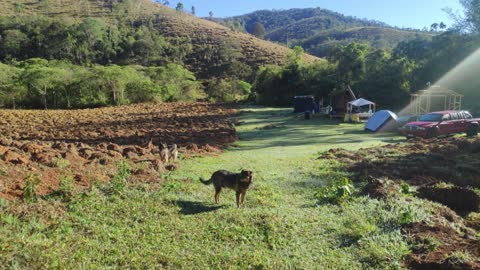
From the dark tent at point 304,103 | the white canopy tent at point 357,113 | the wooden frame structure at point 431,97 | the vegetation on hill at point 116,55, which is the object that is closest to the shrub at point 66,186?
the white canopy tent at point 357,113

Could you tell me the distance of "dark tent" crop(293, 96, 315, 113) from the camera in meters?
34.0

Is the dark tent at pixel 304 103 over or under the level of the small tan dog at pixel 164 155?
over

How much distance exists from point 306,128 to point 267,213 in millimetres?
17903

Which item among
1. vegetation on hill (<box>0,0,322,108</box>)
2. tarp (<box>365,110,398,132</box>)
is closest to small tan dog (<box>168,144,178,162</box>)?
tarp (<box>365,110,398,132</box>)

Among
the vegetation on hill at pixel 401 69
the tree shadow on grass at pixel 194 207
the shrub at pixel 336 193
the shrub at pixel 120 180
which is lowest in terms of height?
the tree shadow on grass at pixel 194 207

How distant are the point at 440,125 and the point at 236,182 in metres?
14.6

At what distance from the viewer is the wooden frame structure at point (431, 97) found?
25.7 meters

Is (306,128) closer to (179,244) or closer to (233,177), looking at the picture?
(233,177)

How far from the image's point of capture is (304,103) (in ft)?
114

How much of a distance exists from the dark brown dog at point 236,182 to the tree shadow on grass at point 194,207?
0.30 meters

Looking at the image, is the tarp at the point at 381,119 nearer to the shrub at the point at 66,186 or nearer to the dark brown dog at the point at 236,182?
the dark brown dog at the point at 236,182

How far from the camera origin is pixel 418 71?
114ft

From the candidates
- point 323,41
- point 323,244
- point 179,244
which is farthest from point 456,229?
point 323,41

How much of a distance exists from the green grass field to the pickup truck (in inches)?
436
